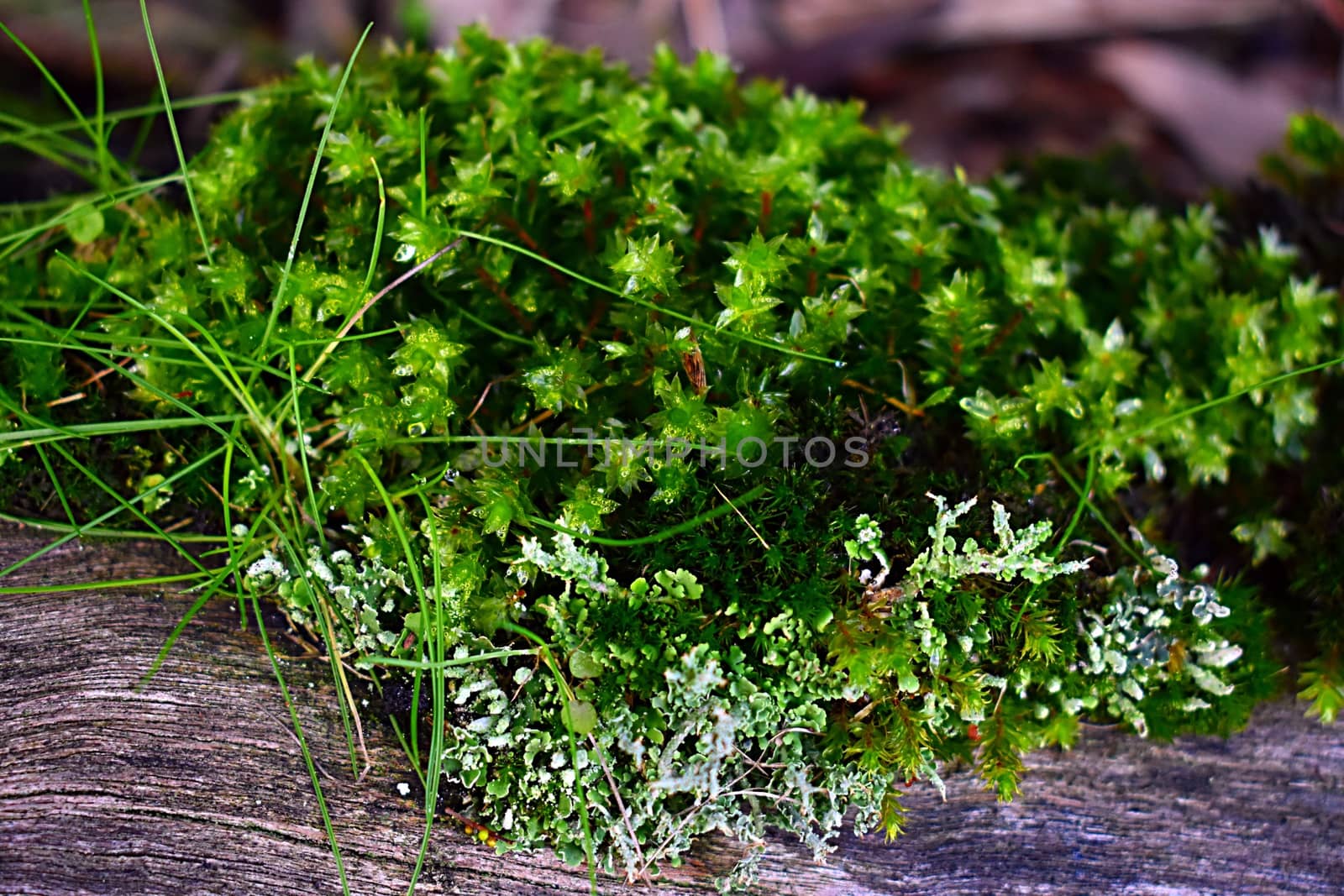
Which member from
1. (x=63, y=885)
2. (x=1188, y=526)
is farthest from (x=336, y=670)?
(x=1188, y=526)

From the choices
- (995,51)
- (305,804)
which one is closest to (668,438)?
(305,804)

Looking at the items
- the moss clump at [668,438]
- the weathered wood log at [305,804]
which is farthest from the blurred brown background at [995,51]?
the weathered wood log at [305,804]

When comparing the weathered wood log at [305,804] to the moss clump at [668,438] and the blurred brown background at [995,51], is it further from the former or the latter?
the blurred brown background at [995,51]

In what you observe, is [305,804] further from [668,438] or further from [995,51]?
[995,51]

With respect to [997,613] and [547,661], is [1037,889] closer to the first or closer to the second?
[997,613]

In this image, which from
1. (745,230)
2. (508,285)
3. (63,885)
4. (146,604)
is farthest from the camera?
(745,230)

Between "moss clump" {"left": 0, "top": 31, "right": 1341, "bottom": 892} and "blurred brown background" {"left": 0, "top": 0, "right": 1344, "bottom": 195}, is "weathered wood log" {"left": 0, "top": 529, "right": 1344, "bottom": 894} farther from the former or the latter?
"blurred brown background" {"left": 0, "top": 0, "right": 1344, "bottom": 195}
